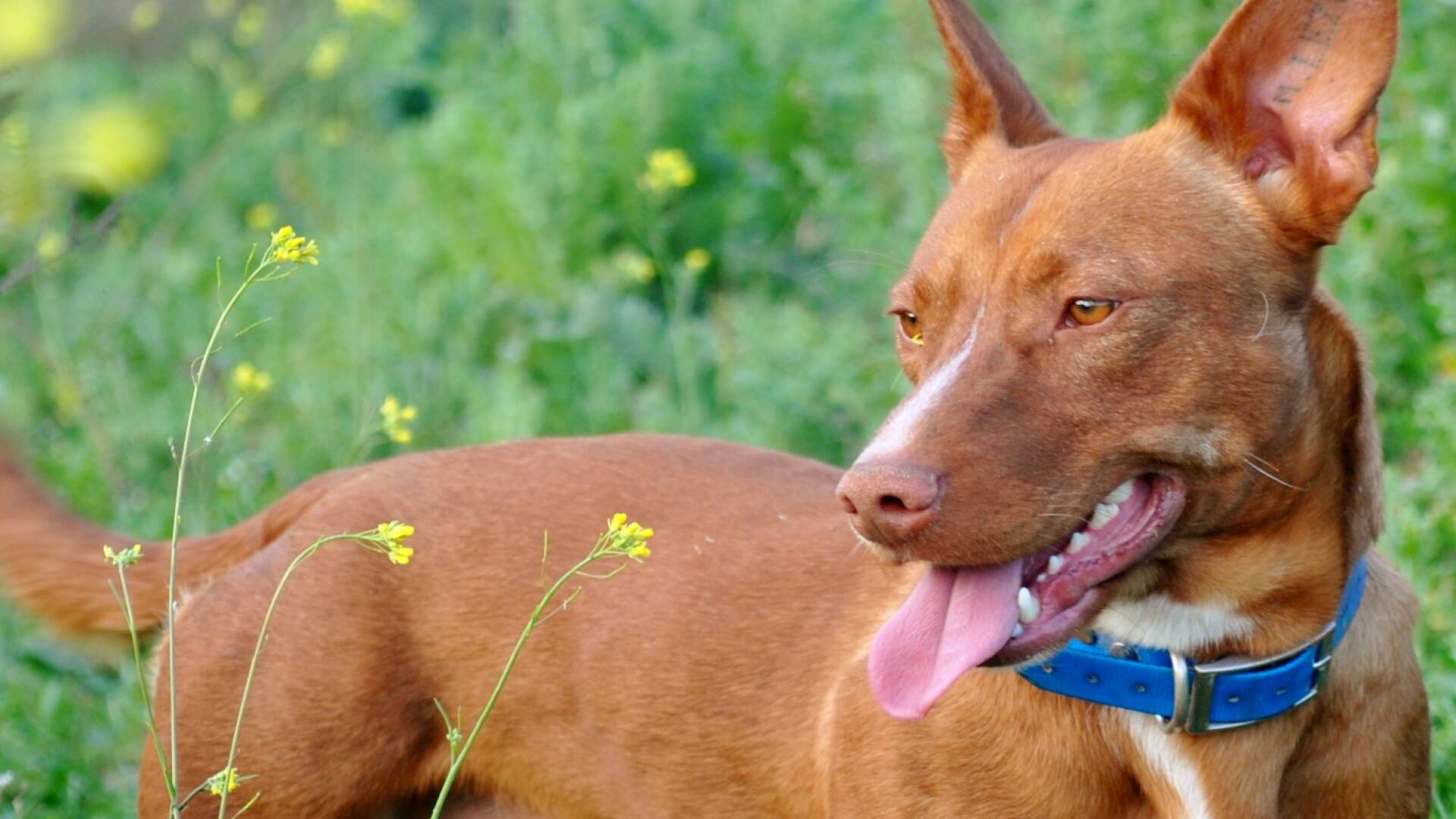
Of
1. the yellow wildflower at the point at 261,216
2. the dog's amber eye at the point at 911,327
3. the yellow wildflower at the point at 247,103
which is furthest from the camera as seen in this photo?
the yellow wildflower at the point at 247,103

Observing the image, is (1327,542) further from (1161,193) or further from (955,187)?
(955,187)

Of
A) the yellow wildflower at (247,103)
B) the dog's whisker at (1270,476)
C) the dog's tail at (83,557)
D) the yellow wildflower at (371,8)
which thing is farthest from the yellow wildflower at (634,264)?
the dog's whisker at (1270,476)

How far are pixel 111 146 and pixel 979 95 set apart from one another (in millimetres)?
1832

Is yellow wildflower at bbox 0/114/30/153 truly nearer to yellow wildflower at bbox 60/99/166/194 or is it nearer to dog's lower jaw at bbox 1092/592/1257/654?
yellow wildflower at bbox 60/99/166/194

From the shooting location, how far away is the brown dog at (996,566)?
2742mm

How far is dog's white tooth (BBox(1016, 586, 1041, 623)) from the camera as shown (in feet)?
8.93

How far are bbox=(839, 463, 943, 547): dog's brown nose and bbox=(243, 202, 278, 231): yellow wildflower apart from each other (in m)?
5.34

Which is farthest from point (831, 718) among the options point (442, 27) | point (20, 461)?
point (442, 27)

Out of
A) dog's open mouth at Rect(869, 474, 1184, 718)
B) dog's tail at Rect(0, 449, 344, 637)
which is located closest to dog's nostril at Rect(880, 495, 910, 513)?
dog's open mouth at Rect(869, 474, 1184, 718)

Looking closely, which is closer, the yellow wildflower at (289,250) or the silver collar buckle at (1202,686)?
the yellow wildflower at (289,250)

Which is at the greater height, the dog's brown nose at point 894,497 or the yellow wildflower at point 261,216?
the dog's brown nose at point 894,497

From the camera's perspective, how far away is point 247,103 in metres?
7.93

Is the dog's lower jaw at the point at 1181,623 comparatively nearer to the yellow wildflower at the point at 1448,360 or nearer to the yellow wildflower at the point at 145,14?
the yellow wildflower at the point at 1448,360

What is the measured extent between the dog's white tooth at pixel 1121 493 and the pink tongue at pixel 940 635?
177mm
